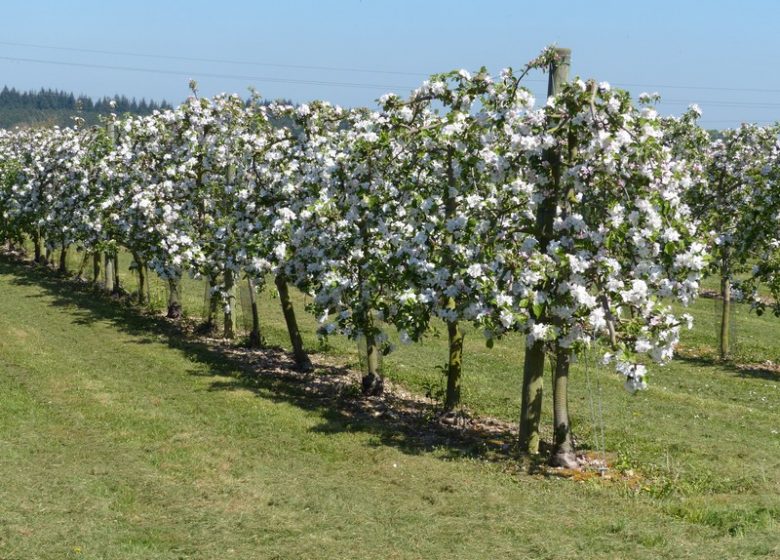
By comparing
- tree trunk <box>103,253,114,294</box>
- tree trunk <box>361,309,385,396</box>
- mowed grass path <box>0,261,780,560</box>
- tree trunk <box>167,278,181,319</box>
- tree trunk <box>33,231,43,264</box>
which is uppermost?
tree trunk <box>33,231,43,264</box>

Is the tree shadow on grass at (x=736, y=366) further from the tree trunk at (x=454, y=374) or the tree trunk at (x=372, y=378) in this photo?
the tree trunk at (x=372, y=378)

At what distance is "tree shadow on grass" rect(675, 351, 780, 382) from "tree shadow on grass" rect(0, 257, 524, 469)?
48.4 ft

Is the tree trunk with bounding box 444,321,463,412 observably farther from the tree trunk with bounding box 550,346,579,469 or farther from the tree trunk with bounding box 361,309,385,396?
the tree trunk with bounding box 550,346,579,469

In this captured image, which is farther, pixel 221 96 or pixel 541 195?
pixel 221 96

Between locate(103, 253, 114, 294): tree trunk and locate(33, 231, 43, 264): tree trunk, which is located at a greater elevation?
locate(33, 231, 43, 264): tree trunk

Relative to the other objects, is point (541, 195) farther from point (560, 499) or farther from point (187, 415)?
point (187, 415)

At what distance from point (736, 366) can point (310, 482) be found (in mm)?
23712

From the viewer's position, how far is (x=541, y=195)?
1770cm

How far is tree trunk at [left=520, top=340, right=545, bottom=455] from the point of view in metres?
19.3

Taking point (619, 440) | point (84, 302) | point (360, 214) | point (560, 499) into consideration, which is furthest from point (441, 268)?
point (84, 302)

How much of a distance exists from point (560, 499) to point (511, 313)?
12.2ft

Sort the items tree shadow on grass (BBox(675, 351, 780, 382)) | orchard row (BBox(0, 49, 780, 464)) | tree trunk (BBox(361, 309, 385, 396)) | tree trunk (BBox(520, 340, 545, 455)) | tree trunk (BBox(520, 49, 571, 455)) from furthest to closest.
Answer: tree shadow on grass (BBox(675, 351, 780, 382)) < tree trunk (BBox(361, 309, 385, 396)) < tree trunk (BBox(520, 340, 545, 455)) < tree trunk (BBox(520, 49, 571, 455)) < orchard row (BBox(0, 49, 780, 464))

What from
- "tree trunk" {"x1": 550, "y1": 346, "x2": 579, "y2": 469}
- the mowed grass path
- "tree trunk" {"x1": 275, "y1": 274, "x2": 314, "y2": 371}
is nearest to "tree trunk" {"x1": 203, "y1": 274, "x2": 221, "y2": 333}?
"tree trunk" {"x1": 275, "y1": 274, "x2": 314, "y2": 371}

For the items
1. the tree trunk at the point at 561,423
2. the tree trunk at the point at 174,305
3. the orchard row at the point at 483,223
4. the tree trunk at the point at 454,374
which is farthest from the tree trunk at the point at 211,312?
the tree trunk at the point at 561,423
